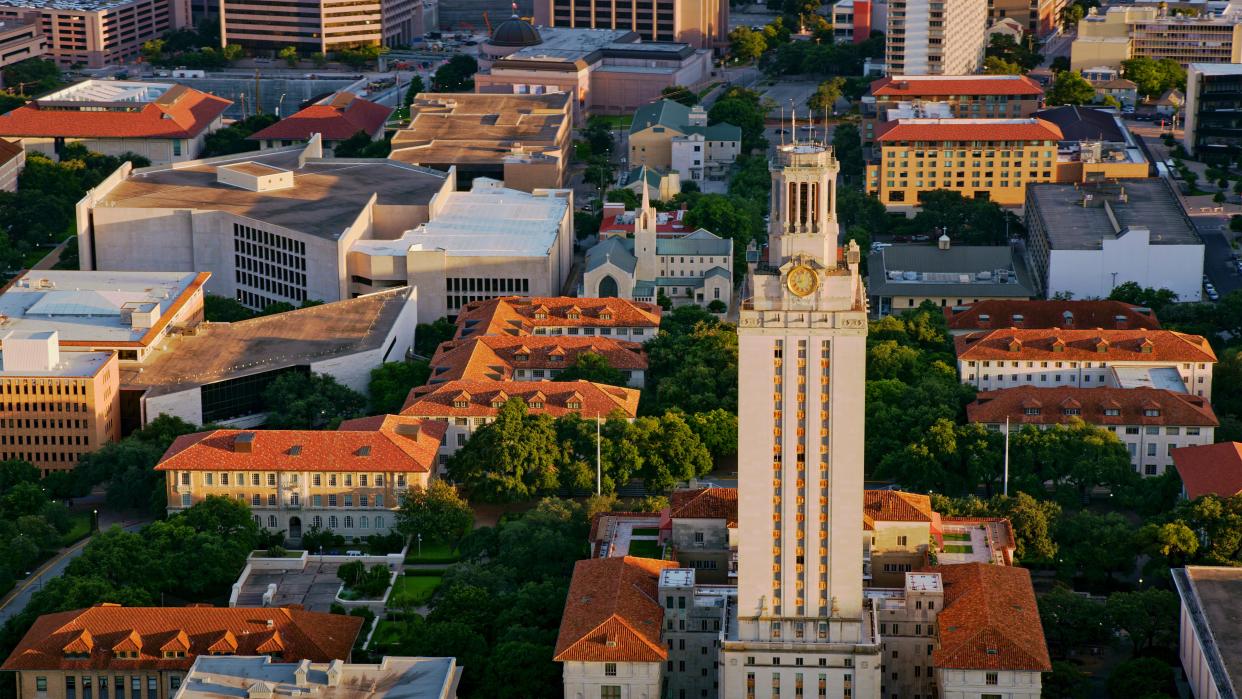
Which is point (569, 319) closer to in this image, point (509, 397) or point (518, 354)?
point (518, 354)

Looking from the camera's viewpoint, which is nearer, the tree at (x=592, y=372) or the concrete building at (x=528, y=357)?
the concrete building at (x=528, y=357)

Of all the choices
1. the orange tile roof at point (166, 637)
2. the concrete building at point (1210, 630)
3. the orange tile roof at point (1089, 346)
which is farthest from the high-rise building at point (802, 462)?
the orange tile roof at point (1089, 346)

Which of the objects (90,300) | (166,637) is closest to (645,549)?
(166,637)

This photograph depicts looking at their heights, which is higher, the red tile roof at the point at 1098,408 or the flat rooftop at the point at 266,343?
the flat rooftop at the point at 266,343

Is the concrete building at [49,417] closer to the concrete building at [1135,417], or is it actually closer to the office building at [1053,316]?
the concrete building at [1135,417]

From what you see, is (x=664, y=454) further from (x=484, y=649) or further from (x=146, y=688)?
(x=146, y=688)

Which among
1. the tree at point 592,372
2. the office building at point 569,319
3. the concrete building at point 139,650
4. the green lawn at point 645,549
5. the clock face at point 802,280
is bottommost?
the concrete building at point 139,650

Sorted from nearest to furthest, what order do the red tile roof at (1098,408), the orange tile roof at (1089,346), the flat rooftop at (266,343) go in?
the red tile roof at (1098,408) < the flat rooftop at (266,343) < the orange tile roof at (1089,346)
